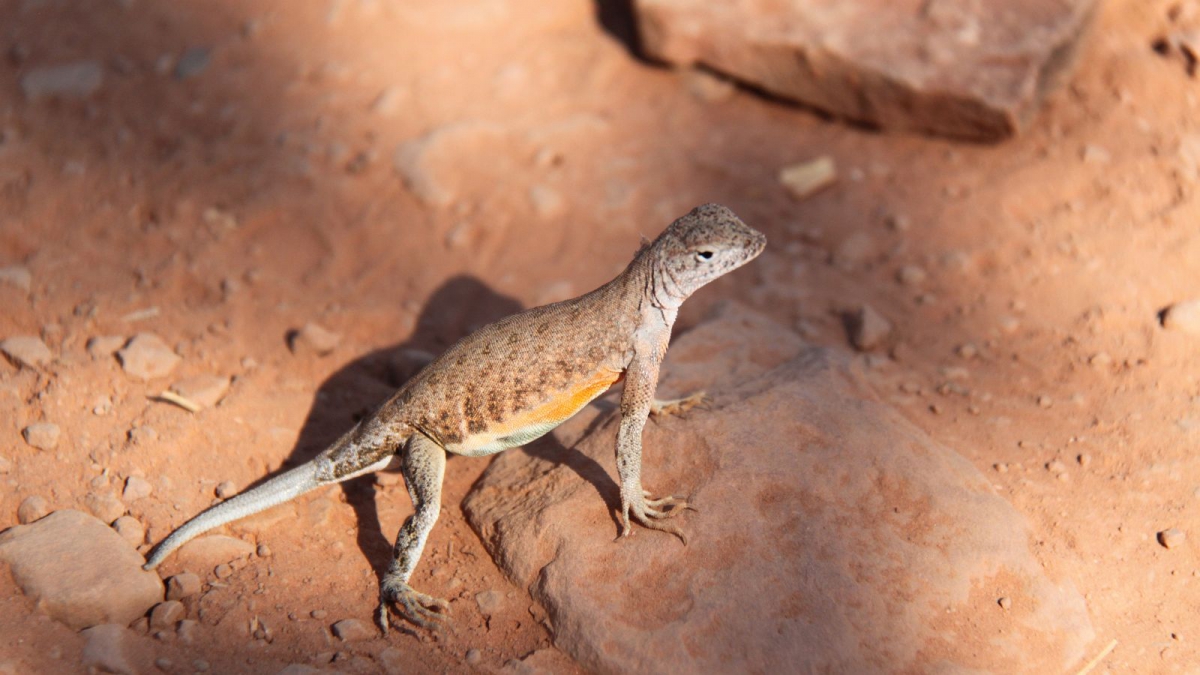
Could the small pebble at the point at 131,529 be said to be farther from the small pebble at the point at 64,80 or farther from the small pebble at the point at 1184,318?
the small pebble at the point at 1184,318

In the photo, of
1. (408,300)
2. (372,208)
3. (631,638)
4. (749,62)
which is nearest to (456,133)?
(372,208)

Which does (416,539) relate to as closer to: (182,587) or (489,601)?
(489,601)

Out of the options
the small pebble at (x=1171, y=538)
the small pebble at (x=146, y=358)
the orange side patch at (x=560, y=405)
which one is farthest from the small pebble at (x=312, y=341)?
the small pebble at (x=1171, y=538)

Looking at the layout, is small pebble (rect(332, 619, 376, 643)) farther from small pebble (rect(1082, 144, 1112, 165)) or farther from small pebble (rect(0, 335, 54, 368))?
small pebble (rect(1082, 144, 1112, 165))

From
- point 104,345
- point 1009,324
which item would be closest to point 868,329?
point 1009,324

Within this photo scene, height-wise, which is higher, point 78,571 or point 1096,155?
point 1096,155

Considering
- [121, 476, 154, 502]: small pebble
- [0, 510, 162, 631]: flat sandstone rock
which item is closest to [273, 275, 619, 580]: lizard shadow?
[121, 476, 154, 502]: small pebble
